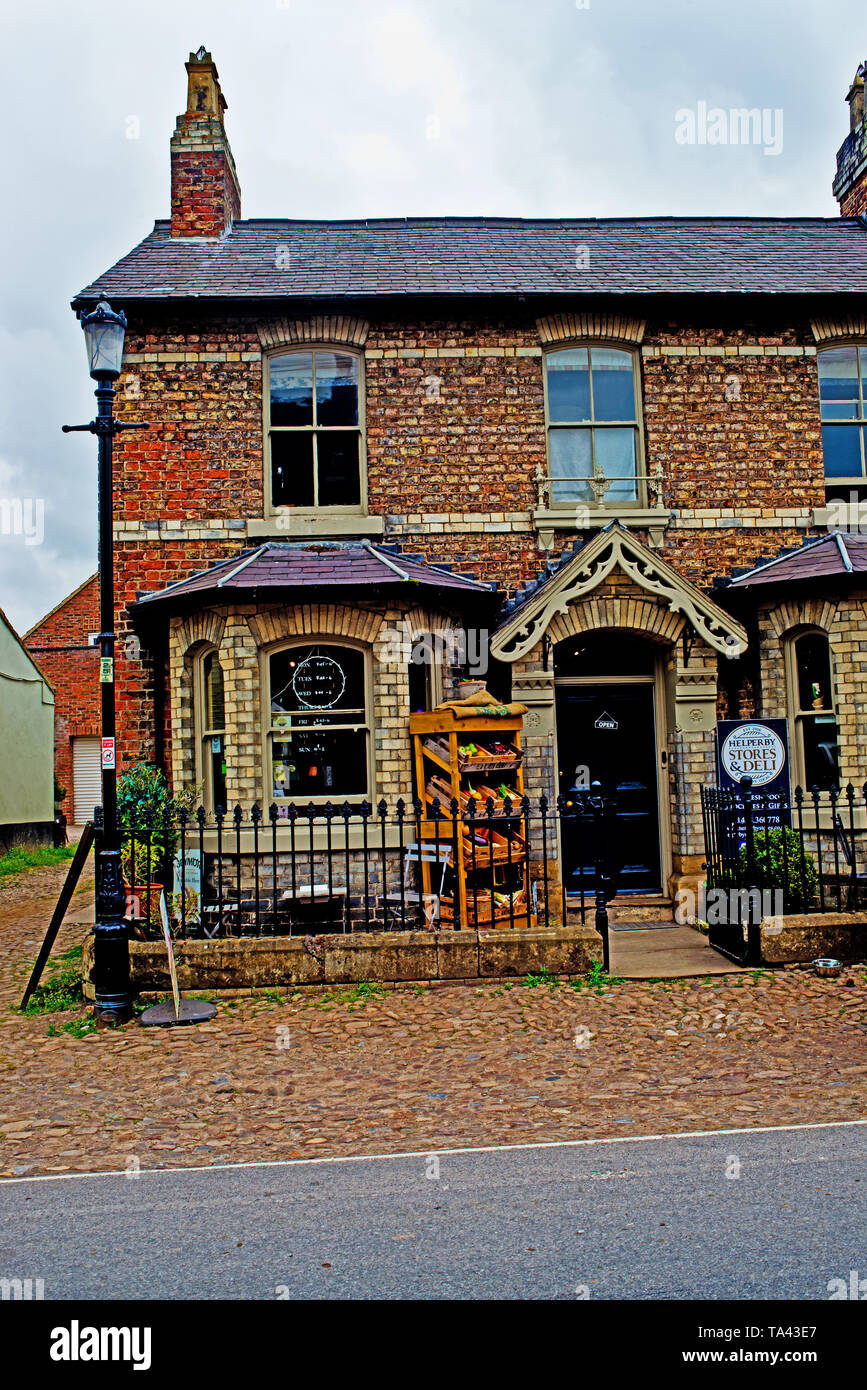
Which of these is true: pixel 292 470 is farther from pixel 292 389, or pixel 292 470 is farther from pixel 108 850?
pixel 108 850

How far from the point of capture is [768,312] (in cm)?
1242

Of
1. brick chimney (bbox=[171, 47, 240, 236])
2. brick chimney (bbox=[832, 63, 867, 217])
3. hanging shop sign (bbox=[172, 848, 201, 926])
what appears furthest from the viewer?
brick chimney (bbox=[832, 63, 867, 217])

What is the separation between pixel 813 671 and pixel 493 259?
6.52 metres

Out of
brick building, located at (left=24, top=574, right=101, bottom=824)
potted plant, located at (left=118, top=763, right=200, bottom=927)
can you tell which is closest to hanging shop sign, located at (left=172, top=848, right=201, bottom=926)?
potted plant, located at (left=118, top=763, right=200, bottom=927)

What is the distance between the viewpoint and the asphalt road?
3.68m

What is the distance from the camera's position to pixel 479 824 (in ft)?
31.9

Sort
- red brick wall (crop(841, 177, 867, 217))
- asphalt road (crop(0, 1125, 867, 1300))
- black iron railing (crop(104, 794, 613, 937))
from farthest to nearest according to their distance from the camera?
red brick wall (crop(841, 177, 867, 217)) < black iron railing (crop(104, 794, 613, 937)) < asphalt road (crop(0, 1125, 867, 1300))

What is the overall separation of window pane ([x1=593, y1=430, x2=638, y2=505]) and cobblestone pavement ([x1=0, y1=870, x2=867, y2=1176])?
19.9ft

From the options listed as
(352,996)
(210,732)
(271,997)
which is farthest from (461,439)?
(271,997)

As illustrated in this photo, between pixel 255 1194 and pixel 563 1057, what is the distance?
269 cm

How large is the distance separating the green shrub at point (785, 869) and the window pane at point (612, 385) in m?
5.57

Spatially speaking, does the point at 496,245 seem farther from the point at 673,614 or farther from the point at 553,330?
the point at 673,614

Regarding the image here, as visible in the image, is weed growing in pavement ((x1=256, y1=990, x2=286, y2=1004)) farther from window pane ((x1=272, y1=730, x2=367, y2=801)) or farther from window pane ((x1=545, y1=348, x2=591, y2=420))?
window pane ((x1=545, y1=348, x2=591, y2=420))

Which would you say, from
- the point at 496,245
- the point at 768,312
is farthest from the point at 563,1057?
the point at 496,245
